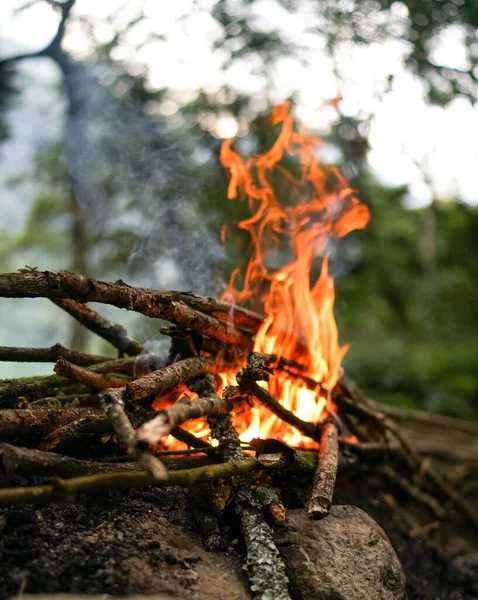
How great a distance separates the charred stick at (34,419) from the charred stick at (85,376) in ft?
0.59

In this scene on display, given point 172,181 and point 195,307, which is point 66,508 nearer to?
point 195,307

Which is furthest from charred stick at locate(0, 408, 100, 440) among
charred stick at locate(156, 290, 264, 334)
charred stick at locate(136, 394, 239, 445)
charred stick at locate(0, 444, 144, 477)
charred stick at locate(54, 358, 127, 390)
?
charred stick at locate(156, 290, 264, 334)

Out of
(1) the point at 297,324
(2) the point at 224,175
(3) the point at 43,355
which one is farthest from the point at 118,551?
(2) the point at 224,175

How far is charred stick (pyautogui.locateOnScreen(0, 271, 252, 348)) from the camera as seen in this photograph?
238 cm

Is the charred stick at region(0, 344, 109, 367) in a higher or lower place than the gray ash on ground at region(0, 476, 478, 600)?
higher

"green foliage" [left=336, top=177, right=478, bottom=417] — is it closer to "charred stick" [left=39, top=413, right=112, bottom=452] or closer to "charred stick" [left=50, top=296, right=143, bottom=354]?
"charred stick" [left=50, top=296, right=143, bottom=354]

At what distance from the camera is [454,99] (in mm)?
6066

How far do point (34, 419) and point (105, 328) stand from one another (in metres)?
1.08

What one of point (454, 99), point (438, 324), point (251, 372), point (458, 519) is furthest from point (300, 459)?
point (438, 324)

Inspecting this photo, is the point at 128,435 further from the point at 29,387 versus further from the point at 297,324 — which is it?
the point at 297,324

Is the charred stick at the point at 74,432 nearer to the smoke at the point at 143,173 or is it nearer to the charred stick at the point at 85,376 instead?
the charred stick at the point at 85,376

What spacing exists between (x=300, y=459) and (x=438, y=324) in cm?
1084

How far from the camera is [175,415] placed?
216 cm

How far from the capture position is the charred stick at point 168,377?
2.58m
